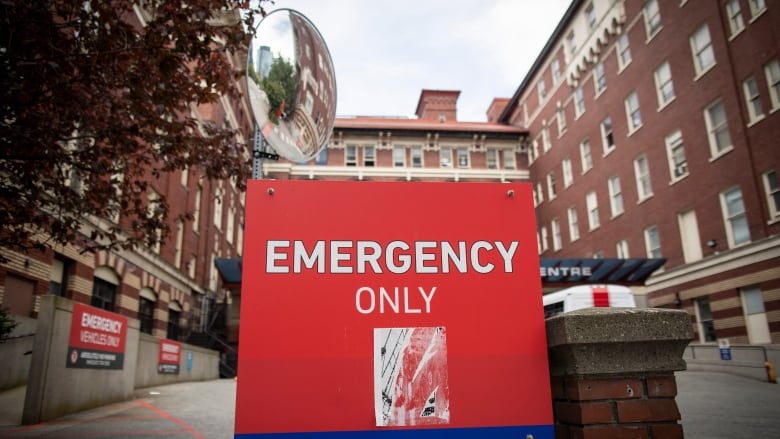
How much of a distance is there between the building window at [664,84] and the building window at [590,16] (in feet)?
25.9

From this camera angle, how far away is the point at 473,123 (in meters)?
50.2

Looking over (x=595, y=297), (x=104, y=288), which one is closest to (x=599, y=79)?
(x=595, y=297)

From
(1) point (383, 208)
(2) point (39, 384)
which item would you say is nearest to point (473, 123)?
(2) point (39, 384)

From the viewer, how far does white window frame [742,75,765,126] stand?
20844mm

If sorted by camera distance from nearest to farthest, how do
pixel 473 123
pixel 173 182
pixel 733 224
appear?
pixel 733 224 → pixel 173 182 → pixel 473 123

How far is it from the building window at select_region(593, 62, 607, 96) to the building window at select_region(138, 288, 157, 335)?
Answer: 27.1 m

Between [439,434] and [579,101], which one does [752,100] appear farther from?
[439,434]

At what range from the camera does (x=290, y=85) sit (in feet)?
16.4

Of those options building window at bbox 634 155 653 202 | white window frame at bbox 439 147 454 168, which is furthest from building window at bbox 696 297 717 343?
white window frame at bbox 439 147 454 168

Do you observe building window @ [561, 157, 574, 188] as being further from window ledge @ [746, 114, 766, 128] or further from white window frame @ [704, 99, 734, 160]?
window ledge @ [746, 114, 766, 128]

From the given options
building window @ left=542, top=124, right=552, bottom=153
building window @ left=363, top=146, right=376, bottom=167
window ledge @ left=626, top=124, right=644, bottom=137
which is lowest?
window ledge @ left=626, top=124, right=644, bottom=137

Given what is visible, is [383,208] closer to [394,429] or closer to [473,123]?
[394,429]

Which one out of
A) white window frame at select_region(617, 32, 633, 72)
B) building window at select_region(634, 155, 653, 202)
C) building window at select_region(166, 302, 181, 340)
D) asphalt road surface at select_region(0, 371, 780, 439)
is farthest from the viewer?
white window frame at select_region(617, 32, 633, 72)

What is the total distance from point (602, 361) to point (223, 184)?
3575 centimetres
